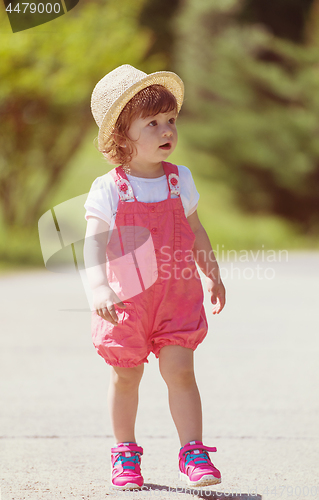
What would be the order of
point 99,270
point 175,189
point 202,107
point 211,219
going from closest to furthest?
point 99,270 → point 175,189 → point 202,107 → point 211,219

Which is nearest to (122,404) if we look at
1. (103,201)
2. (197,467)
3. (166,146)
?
(197,467)

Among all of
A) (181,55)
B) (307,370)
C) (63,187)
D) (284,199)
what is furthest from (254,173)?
(307,370)

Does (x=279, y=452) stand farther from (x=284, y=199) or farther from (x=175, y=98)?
(x=284, y=199)

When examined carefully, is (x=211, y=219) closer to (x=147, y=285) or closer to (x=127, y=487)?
(x=147, y=285)

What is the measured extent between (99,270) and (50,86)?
9.34 m

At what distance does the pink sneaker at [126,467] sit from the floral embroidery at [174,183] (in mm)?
926

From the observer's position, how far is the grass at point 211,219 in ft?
40.0

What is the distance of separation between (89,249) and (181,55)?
13801 mm

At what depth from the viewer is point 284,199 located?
574 inches

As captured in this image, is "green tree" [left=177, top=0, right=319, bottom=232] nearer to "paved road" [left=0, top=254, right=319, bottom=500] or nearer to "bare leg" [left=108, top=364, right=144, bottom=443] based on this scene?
"paved road" [left=0, top=254, right=319, bottom=500]

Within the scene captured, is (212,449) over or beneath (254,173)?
beneath

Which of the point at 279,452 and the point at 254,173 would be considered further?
the point at 254,173

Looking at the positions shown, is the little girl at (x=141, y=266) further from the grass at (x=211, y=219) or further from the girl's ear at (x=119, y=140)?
the grass at (x=211, y=219)

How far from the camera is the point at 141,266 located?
226 cm
